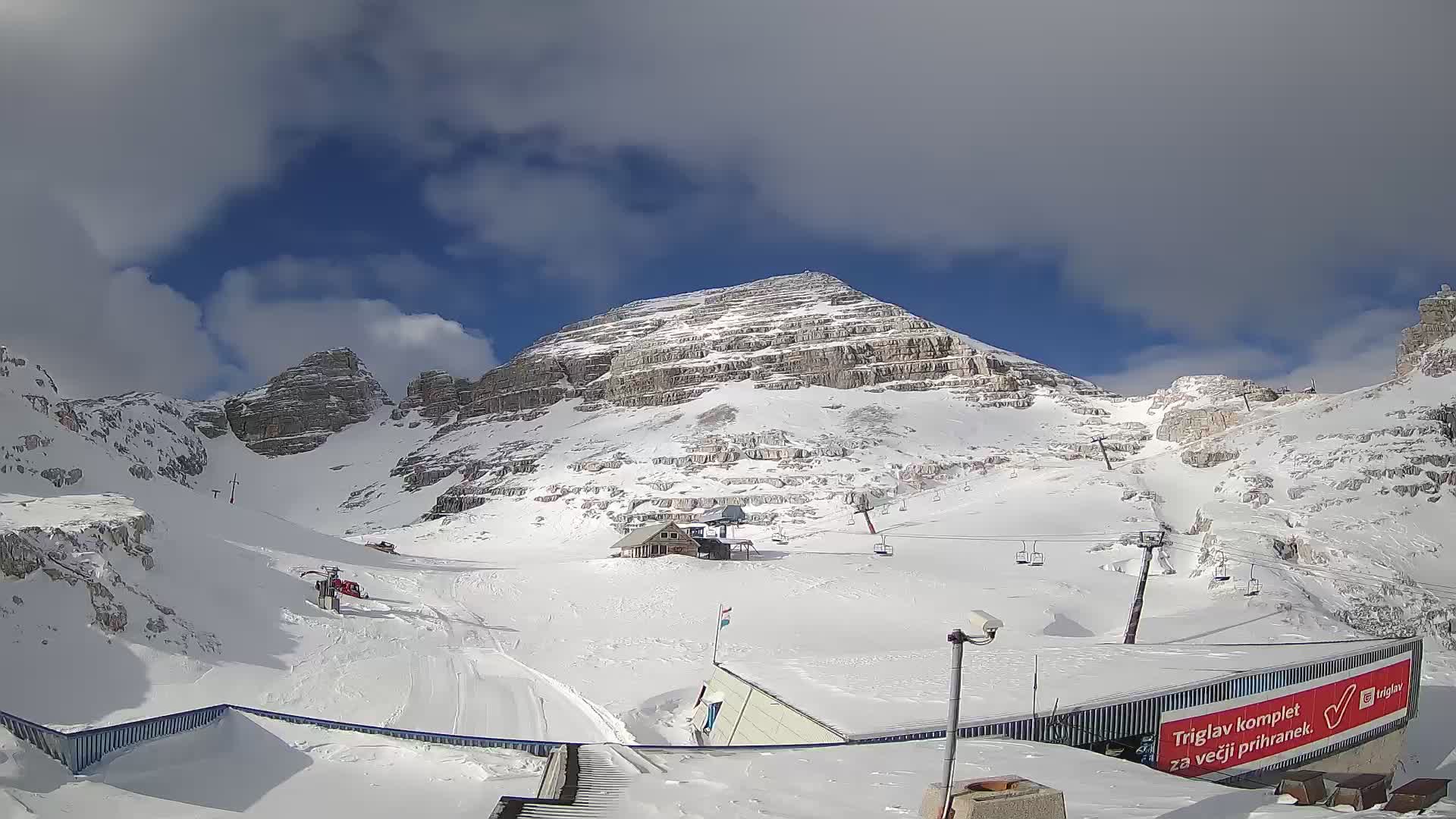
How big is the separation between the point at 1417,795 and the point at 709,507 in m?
57.3

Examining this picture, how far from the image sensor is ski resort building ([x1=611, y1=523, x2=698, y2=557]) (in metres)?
45.9

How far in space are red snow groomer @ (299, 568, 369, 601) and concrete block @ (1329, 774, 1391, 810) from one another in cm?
2679

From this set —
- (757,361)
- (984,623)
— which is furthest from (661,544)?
(757,361)

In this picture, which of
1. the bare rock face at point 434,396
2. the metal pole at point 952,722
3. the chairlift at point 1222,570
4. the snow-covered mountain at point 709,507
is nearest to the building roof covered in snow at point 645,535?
the snow-covered mountain at point 709,507

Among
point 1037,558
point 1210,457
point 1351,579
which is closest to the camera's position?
point 1351,579

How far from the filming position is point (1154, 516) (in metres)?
49.1

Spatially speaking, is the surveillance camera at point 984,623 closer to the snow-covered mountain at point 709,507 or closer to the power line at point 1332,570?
the snow-covered mountain at point 709,507

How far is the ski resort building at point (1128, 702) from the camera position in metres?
15.5

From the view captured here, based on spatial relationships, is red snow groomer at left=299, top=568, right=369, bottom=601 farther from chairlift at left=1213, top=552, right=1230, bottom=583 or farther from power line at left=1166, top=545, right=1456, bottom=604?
power line at left=1166, top=545, right=1456, bottom=604

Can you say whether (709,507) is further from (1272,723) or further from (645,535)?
(1272,723)

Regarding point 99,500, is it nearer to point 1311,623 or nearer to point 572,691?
point 572,691

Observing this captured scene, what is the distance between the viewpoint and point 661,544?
4603 centimetres

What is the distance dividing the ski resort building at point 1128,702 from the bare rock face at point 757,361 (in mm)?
80539

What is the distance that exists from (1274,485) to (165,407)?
152383mm
